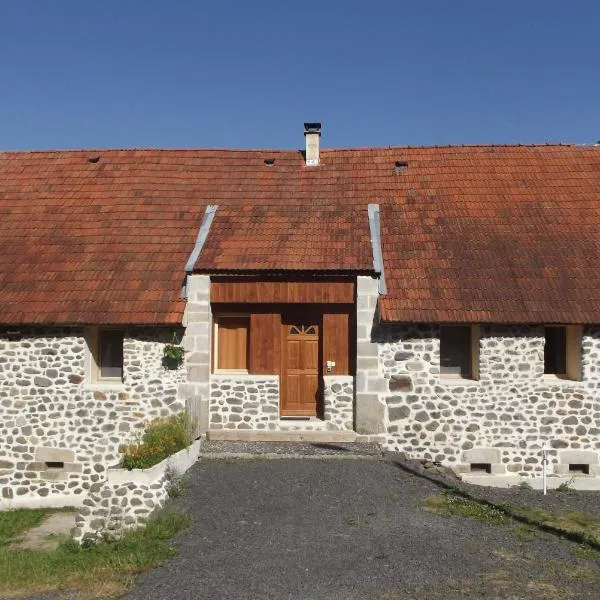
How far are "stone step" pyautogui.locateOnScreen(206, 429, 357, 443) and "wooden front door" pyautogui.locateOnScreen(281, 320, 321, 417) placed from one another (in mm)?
835

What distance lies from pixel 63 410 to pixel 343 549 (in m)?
5.98

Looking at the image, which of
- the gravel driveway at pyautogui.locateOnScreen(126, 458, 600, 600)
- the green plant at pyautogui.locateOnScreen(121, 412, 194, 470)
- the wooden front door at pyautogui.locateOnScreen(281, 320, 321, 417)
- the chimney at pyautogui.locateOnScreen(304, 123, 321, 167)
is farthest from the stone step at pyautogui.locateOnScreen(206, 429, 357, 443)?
the chimney at pyautogui.locateOnScreen(304, 123, 321, 167)

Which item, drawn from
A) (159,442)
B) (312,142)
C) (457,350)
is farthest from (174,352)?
(312,142)

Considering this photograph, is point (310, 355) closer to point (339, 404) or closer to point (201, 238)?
point (339, 404)

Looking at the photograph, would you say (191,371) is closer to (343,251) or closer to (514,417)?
(343,251)

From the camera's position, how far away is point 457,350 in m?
11.2

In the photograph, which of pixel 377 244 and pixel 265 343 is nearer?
pixel 265 343

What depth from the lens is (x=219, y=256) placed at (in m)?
11.5

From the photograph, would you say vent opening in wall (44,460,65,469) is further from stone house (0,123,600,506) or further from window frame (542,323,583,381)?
window frame (542,323,583,381)

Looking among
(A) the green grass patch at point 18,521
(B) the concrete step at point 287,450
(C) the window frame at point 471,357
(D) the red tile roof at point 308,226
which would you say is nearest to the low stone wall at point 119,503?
(A) the green grass patch at point 18,521

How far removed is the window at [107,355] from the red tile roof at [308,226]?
2.37 feet

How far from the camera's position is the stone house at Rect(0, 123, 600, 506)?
10656 mm

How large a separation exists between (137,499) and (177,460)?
1362 millimetres

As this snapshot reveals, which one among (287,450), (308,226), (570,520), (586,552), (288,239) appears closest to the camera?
(586,552)
